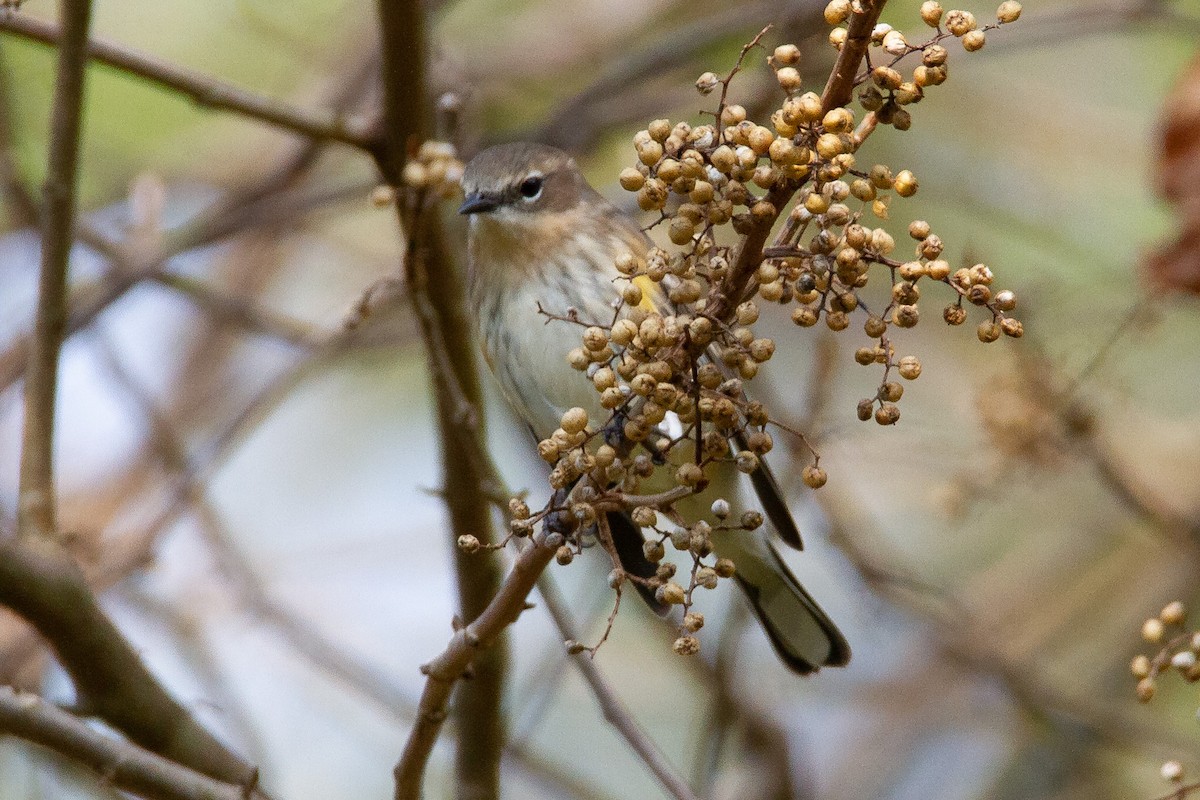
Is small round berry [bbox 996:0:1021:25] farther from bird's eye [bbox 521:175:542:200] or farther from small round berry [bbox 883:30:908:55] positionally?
bird's eye [bbox 521:175:542:200]

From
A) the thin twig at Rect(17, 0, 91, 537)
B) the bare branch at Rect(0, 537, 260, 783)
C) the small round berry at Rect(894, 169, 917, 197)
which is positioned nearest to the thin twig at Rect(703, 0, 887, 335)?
the small round berry at Rect(894, 169, 917, 197)

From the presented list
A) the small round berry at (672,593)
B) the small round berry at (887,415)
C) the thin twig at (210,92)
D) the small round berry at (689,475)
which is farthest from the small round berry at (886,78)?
the thin twig at (210,92)

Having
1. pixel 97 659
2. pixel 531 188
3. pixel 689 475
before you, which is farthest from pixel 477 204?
pixel 689 475

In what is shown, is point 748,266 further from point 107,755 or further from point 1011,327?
point 107,755

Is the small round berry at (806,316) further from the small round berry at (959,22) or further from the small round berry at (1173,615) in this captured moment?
the small round berry at (1173,615)

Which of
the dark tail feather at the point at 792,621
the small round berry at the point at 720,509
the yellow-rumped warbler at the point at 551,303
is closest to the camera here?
the small round berry at the point at 720,509

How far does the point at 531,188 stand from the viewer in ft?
11.0

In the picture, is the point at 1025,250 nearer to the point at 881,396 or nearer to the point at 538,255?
the point at 538,255

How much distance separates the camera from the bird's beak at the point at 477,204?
10.6 ft

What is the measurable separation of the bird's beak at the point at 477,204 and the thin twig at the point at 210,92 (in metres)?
0.29

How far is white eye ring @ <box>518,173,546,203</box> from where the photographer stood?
3344 mm

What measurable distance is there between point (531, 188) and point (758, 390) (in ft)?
2.95

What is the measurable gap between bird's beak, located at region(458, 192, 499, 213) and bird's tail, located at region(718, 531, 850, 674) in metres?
0.95

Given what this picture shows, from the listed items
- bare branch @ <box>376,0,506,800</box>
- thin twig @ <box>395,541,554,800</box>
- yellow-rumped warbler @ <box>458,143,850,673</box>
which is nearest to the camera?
thin twig @ <box>395,541,554,800</box>
